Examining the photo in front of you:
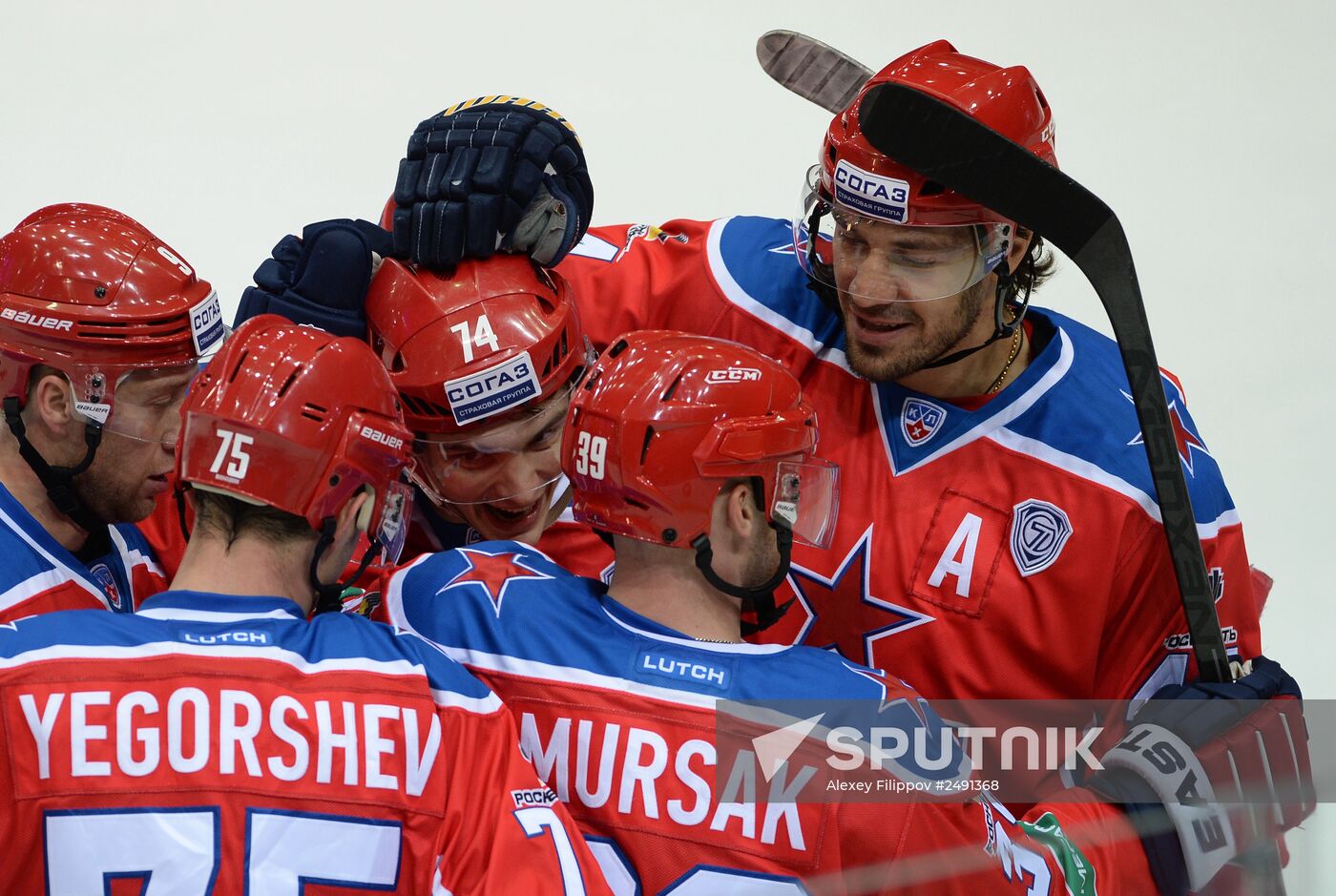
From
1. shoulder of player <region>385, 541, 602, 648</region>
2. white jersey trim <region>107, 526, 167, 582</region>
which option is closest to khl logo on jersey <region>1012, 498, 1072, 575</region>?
shoulder of player <region>385, 541, 602, 648</region>

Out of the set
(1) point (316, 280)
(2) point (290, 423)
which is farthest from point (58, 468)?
(2) point (290, 423)

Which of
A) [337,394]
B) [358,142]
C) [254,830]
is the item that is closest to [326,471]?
[337,394]

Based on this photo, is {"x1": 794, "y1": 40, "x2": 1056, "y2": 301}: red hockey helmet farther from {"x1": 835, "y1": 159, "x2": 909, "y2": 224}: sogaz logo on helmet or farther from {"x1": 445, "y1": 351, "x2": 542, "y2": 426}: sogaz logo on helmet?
{"x1": 445, "y1": 351, "x2": 542, "y2": 426}: sogaz logo on helmet

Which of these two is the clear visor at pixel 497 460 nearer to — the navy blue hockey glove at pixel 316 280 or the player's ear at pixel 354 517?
the navy blue hockey glove at pixel 316 280

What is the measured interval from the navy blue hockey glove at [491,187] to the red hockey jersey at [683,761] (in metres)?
0.64

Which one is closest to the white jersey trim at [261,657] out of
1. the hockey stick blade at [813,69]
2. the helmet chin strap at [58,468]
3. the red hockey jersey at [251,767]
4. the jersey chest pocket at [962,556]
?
the red hockey jersey at [251,767]

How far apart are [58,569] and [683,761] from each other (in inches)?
36.7

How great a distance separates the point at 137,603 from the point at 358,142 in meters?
2.20

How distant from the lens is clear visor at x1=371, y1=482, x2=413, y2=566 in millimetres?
2018

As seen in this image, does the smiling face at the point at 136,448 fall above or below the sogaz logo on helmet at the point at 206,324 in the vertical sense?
below

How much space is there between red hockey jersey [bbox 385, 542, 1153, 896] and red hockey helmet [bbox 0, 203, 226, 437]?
589 millimetres

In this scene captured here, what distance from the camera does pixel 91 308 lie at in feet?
7.14

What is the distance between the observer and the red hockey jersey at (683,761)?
1855 mm

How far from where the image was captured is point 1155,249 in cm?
413
